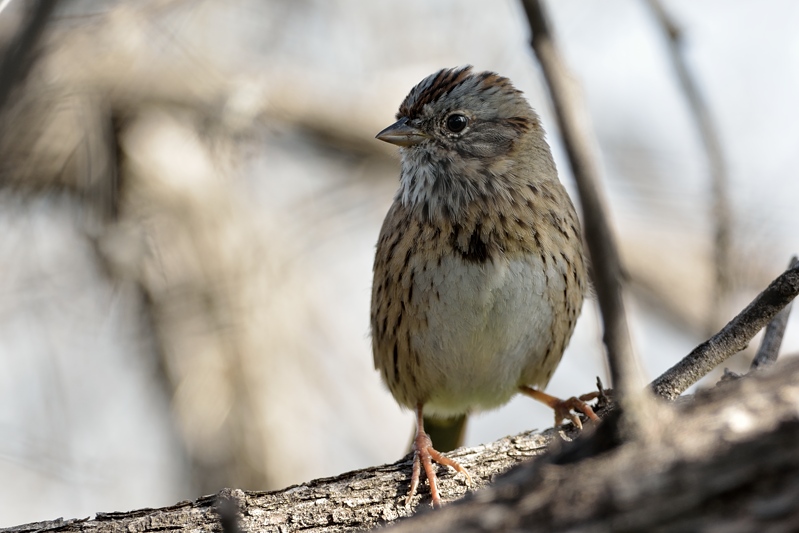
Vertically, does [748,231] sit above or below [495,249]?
above

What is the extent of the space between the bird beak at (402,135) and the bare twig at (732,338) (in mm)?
1799

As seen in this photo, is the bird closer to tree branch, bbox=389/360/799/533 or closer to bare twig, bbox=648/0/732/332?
bare twig, bbox=648/0/732/332

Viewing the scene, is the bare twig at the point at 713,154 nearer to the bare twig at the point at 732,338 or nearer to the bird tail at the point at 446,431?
the bare twig at the point at 732,338

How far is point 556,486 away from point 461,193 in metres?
2.59

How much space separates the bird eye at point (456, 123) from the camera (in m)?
4.45

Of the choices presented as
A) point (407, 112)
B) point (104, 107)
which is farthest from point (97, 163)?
point (407, 112)

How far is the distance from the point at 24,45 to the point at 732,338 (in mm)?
2134

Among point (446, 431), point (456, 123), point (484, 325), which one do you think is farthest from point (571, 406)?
point (456, 123)

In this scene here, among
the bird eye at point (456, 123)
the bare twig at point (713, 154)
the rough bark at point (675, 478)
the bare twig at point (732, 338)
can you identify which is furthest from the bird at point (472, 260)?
the rough bark at point (675, 478)

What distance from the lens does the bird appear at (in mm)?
4078

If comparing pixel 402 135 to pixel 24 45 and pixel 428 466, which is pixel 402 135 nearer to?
pixel 428 466

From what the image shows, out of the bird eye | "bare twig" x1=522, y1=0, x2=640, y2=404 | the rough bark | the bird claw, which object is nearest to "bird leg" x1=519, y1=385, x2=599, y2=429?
the bird claw

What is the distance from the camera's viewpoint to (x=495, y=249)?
4.07 metres

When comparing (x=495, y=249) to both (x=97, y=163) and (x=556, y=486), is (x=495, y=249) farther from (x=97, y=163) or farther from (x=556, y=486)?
(x=97, y=163)
